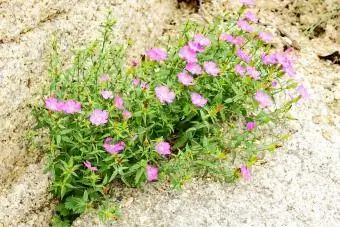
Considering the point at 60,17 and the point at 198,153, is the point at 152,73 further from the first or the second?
the point at 60,17

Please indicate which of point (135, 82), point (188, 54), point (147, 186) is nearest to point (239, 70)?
point (188, 54)

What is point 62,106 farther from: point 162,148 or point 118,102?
point 162,148

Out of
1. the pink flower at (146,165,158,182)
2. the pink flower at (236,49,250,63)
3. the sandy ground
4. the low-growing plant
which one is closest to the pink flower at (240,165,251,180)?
the low-growing plant

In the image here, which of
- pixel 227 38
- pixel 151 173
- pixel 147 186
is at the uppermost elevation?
pixel 227 38

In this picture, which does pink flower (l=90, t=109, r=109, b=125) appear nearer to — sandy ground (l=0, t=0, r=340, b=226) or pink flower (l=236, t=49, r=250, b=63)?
sandy ground (l=0, t=0, r=340, b=226)

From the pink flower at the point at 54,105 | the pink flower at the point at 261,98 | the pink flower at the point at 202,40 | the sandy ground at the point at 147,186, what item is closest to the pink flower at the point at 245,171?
the sandy ground at the point at 147,186

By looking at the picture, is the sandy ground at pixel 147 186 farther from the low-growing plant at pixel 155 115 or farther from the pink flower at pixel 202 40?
the pink flower at pixel 202 40

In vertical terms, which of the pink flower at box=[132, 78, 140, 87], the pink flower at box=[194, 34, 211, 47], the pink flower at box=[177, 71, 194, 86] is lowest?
the pink flower at box=[132, 78, 140, 87]
